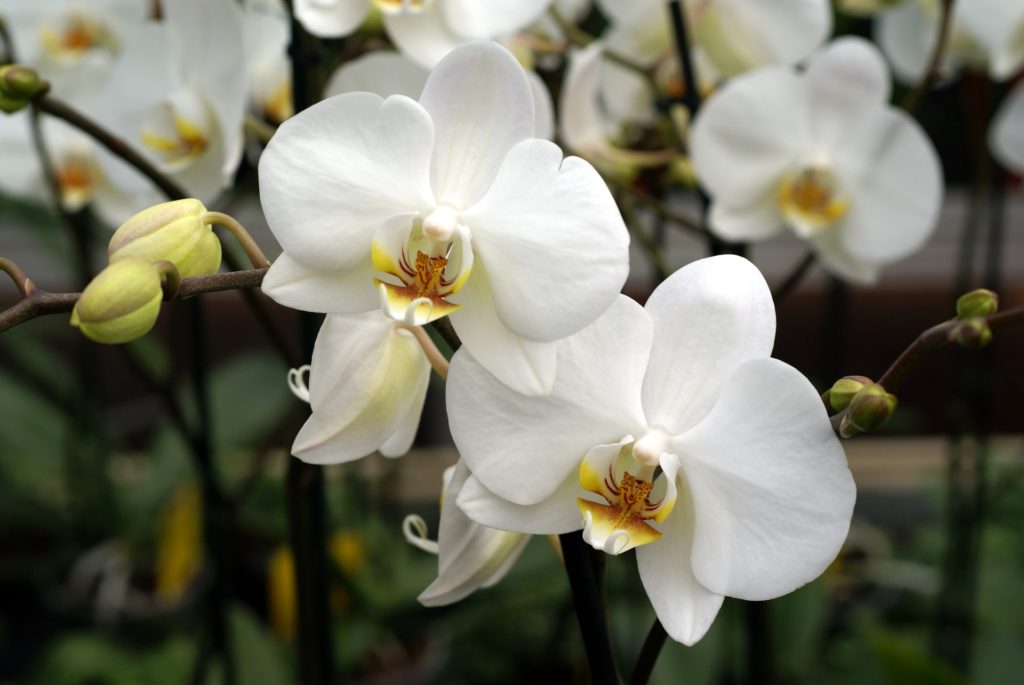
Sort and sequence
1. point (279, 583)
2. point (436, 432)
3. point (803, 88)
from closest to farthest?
point (803, 88)
point (279, 583)
point (436, 432)

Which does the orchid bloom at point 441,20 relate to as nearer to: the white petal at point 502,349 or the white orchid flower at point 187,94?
the white orchid flower at point 187,94

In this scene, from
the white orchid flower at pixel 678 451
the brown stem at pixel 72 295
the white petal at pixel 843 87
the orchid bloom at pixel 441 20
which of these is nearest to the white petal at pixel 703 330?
the white orchid flower at pixel 678 451

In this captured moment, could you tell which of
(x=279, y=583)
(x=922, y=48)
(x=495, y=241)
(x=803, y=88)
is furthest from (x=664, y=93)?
(x=279, y=583)

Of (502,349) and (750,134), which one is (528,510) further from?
(750,134)

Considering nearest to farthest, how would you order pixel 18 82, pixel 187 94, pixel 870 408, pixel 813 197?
pixel 870 408, pixel 18 82, pixel 187 94, pixel 813 197

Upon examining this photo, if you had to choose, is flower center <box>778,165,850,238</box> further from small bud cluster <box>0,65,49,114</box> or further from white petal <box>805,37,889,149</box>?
small bud cluster <box>0,65,49,114</box>

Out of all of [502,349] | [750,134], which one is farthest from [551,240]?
[750,134]

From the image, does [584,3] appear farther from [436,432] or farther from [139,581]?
[436,432]
